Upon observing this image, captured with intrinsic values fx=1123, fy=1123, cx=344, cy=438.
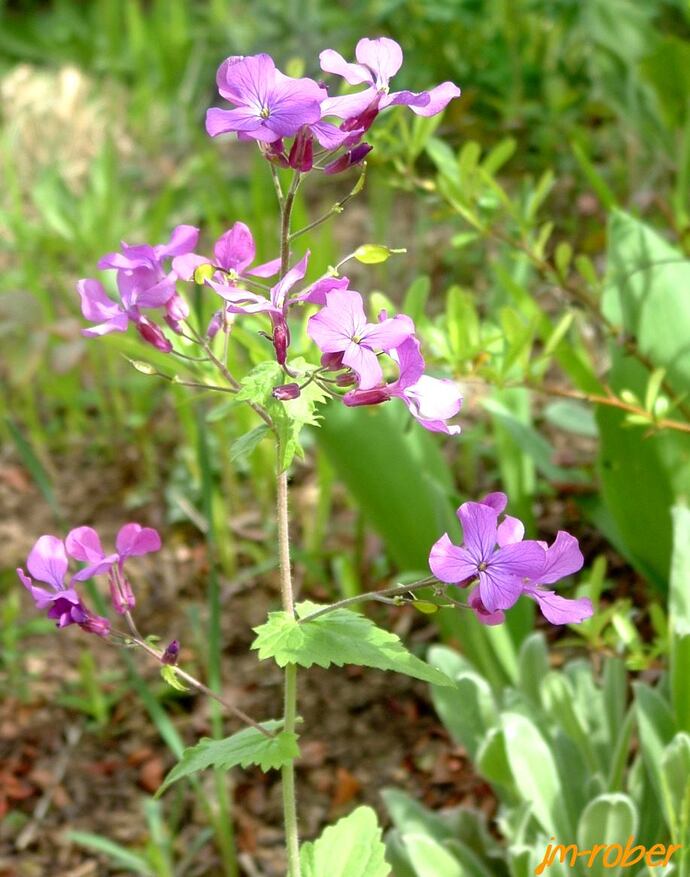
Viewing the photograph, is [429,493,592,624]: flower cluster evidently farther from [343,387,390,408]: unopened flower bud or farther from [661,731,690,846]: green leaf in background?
[661,731,690,846]: green leaf in background

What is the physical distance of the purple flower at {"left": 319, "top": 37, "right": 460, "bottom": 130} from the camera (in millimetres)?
837

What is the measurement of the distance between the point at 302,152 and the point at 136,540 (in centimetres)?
36

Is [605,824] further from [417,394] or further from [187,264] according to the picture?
[187,264]

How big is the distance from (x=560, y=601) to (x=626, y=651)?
2.71ft

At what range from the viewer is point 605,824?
1295 mm

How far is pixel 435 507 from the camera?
152 cm

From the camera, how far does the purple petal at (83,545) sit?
37.4 inches

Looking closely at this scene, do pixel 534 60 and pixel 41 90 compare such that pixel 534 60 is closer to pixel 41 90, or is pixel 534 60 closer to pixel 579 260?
pixel 579 260

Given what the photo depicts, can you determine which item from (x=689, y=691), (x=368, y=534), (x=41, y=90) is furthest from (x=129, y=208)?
(x=689, y=691)

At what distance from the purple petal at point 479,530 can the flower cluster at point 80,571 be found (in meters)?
0.26

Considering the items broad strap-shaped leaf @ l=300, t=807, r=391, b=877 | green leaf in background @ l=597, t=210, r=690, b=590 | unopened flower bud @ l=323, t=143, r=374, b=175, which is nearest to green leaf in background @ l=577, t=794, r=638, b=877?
broad strap-shaped leaf @ l=300, t=807, r=391, b=877

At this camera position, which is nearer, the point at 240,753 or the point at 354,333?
the point at 354,333

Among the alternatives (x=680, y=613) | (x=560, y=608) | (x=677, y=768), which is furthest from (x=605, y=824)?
(x=560, y=608)

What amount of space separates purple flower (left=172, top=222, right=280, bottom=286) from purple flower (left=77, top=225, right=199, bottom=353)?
17 mm
